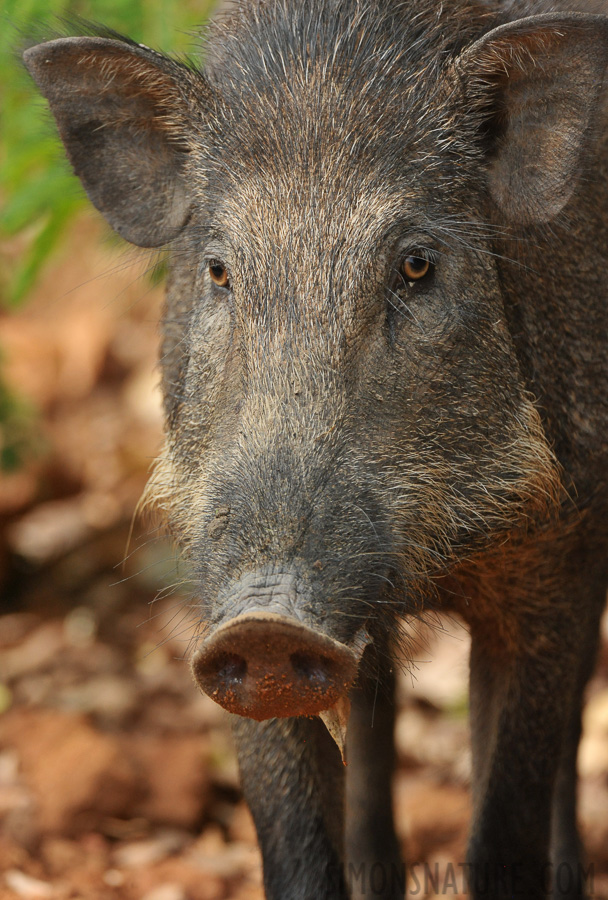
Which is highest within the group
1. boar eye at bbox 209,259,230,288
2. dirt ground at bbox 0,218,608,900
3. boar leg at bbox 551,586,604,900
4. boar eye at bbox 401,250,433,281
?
boar eye at bbox 401,250,433,281

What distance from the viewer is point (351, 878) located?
4.26 meters

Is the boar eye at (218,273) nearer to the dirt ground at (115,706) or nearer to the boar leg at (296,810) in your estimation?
the dirt ground at (115,706)

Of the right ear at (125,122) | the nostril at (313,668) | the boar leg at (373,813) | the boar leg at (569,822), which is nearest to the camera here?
the nostril at (313,668)

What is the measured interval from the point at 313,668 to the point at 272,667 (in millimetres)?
89

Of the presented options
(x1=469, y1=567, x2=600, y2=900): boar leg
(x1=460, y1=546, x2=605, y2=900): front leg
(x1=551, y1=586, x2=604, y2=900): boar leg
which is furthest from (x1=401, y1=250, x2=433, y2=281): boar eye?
(x1=551, y1=586, x2=604, y2=900): boar leg

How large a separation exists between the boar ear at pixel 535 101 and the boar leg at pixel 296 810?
159 centimetres

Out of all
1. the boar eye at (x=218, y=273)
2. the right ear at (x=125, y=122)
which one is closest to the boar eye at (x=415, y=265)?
the boar eye at (x=218, y=273)

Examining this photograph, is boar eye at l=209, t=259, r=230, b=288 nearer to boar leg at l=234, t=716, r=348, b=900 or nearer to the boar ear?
the boar ear

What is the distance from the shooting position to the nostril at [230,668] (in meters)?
2.50

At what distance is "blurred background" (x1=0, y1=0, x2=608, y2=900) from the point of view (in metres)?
4.54

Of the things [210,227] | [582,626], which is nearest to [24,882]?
[582,626]

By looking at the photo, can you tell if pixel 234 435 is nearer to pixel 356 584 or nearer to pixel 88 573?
pixel 356 584

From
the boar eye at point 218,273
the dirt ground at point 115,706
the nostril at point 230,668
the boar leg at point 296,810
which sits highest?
the boar eye at point 218,273

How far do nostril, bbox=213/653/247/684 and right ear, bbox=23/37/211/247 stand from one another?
1592 millimetres
